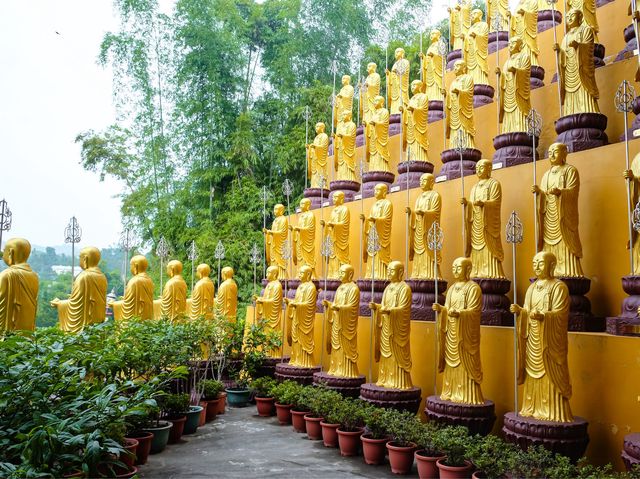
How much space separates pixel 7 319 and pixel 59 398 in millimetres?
3280

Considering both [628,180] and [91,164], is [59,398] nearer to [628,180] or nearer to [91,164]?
[628,180]

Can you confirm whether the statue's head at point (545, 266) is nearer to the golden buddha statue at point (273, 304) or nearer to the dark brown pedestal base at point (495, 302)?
the dark brown pedestal base at point (495, 302)

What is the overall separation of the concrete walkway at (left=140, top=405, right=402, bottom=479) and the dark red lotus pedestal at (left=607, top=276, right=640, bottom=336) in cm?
242

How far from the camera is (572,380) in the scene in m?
5.12

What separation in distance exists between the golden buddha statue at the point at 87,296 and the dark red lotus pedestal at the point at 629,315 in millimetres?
5818

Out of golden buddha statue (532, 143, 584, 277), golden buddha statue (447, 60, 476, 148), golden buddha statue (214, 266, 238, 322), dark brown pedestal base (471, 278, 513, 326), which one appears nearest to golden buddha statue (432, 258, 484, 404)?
dark brown pedestal base (471, 278, 513, 326)

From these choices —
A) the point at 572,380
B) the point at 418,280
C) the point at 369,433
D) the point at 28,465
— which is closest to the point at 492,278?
the point at 418,280

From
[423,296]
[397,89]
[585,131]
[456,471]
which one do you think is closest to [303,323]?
[423,296]

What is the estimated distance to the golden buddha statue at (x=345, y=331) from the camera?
7105 mm

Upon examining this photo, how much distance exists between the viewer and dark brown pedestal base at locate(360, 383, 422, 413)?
19.9 feet

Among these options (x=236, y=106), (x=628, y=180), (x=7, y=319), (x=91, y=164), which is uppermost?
(x=236, y=106)

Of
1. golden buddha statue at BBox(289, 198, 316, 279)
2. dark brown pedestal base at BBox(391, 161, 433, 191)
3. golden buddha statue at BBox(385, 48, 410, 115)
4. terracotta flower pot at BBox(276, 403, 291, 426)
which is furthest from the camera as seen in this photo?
golden buddha statue at BBox(385, 48, 410, 115)

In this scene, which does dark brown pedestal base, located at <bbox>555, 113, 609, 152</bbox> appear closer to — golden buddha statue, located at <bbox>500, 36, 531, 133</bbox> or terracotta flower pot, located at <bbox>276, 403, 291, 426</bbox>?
golden buddha statue, located at <bbox>500, 36, 531, 133</bbox>

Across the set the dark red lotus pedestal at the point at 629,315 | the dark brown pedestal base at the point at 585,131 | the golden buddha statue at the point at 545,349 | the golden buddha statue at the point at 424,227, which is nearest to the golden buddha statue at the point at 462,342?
the golden buddha statue at the point at 545,349
